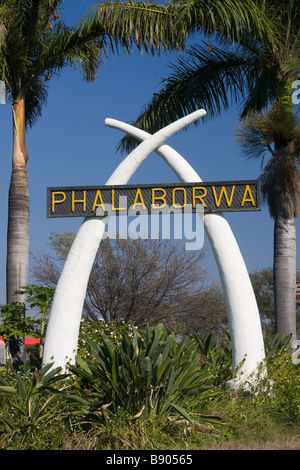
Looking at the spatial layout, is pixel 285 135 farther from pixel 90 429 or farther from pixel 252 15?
pixel 90 429

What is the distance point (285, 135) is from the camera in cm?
1373

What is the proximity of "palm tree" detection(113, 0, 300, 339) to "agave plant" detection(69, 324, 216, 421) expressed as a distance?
6.27m

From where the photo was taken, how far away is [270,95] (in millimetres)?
15383

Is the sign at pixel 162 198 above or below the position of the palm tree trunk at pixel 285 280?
above

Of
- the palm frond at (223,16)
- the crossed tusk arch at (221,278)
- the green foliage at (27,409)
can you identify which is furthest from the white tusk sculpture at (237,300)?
the palm frond at (223,16)

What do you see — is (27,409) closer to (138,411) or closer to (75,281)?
(138,411)

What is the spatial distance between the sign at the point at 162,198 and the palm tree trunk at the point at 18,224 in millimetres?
3510

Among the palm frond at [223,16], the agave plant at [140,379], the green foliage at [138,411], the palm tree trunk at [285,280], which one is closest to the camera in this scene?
the green foliage at [138,411]

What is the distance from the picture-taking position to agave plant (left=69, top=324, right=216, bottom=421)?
6.66 metres

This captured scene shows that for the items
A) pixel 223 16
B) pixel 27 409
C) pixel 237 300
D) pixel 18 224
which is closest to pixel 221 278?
pixel 237 300

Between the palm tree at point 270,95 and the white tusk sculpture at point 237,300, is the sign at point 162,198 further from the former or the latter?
the palm tree at point 270,95

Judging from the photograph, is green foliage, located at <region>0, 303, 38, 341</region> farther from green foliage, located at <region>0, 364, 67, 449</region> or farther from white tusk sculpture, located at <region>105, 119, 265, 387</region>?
white tusk sculpture, located at <region>105, 119, 265, 387</region>

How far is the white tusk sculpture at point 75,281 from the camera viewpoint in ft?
28.4

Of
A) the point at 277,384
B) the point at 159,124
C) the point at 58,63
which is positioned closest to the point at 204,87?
the point at 159,124
